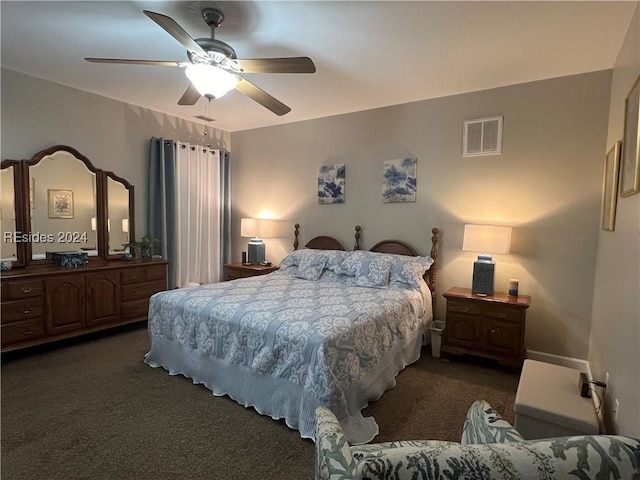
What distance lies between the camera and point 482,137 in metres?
3.57

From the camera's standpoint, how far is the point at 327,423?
41.3 inches

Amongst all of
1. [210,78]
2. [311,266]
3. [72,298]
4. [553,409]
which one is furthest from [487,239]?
[72,298]

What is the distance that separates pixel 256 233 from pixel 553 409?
3.94m

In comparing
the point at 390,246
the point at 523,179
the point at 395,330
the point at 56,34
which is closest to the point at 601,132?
the point at 523,179

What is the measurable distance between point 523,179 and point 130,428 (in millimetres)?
3923

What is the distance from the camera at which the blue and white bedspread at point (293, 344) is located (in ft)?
7.09

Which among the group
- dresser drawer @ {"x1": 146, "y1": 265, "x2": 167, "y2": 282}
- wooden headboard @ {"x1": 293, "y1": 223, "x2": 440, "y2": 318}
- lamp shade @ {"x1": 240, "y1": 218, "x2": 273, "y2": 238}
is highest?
lamp shade @ {"x1": 240, "y1": 218, "x2": 273, "y2": 238}

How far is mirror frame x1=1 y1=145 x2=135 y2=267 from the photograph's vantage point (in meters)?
3.42

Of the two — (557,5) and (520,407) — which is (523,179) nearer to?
(557,5)

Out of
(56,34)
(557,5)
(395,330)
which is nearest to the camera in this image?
(557,5)

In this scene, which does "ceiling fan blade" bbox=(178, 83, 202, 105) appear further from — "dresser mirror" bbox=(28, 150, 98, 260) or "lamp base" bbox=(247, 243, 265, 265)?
"lamp base" bbox=(247, 243, 265, 265)

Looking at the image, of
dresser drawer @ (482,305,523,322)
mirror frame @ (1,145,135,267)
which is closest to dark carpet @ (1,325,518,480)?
dresser drawer @ (482,305,523,322)

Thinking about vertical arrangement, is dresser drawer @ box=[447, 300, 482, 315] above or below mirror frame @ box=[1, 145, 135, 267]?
below

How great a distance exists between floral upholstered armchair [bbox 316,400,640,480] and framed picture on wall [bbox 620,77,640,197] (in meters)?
1.45
